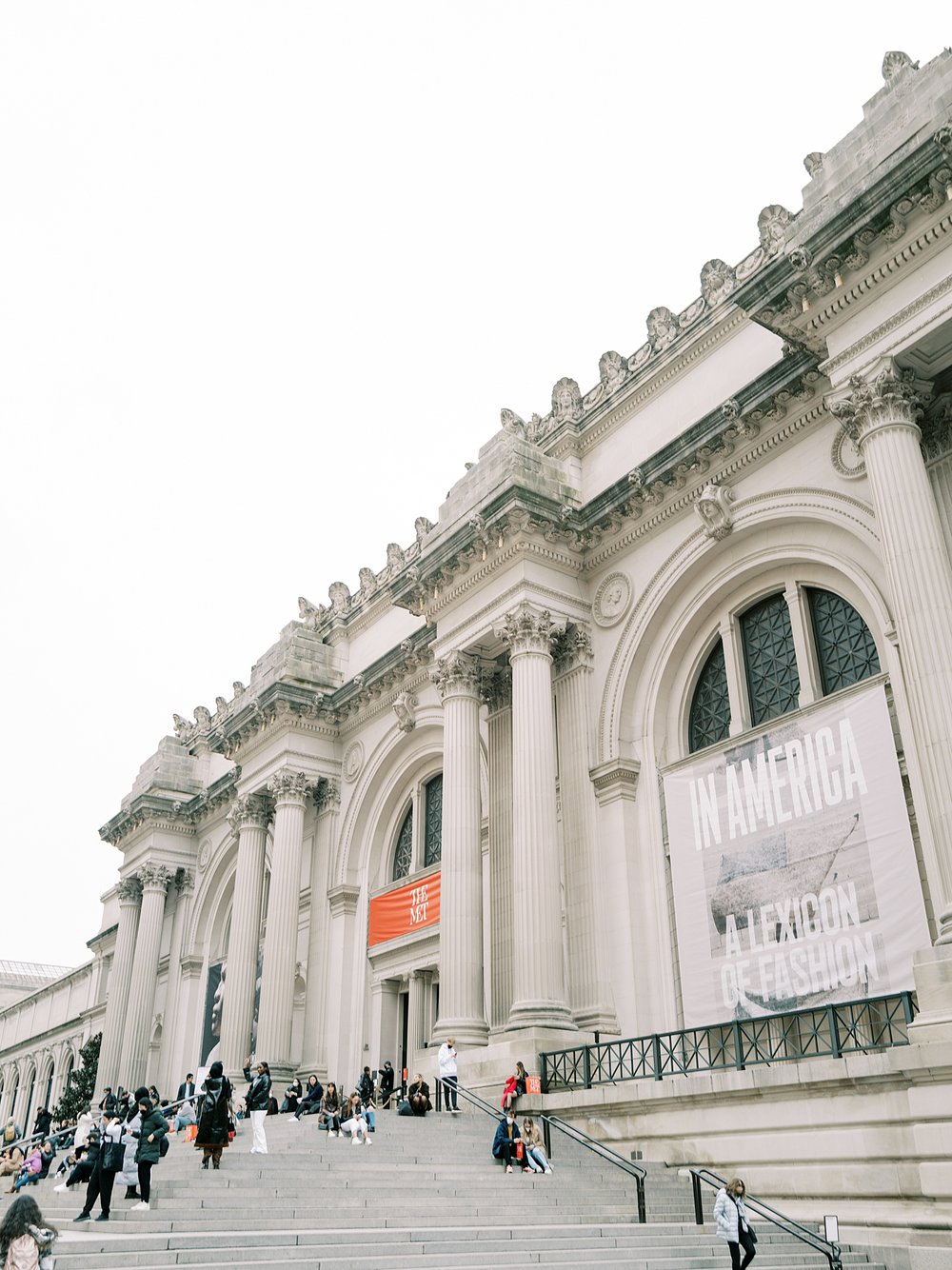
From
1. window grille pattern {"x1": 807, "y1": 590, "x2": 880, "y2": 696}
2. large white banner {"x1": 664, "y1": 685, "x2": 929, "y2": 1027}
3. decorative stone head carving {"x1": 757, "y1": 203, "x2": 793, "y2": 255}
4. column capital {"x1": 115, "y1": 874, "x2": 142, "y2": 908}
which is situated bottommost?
large white banner {"x1": 664, "y1": 685, "x2": 929, "y2": 1027}

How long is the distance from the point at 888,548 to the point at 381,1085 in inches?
586

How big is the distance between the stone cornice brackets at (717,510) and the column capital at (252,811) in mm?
17842

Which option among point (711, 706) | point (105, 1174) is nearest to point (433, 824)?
point (711, 706)

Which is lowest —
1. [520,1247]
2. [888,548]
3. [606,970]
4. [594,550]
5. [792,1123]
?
[520,1247]

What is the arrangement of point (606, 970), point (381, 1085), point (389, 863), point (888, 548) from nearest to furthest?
1. point (888, 548)
2. point (606, 970)
3. point (381, 1085)
4. point (389, 863)

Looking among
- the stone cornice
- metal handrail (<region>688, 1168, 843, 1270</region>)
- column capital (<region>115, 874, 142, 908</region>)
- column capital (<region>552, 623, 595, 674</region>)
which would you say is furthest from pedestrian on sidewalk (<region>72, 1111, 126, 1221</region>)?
column capital (<region>115, 874, 142, 908</region>)

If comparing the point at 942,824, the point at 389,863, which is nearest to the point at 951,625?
the point at 942,824

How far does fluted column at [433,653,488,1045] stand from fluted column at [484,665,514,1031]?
502 millimetres

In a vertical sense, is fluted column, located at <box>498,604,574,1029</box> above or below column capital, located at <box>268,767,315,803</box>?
below

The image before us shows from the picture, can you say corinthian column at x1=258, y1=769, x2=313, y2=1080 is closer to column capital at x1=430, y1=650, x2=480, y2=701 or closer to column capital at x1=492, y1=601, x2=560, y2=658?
column capital at x1=430, y1=650, x2=480, y2=701

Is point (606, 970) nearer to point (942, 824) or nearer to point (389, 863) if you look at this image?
point (942, 824)

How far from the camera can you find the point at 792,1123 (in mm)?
15086

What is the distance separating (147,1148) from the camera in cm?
1320

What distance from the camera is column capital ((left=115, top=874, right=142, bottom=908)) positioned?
41.9m
